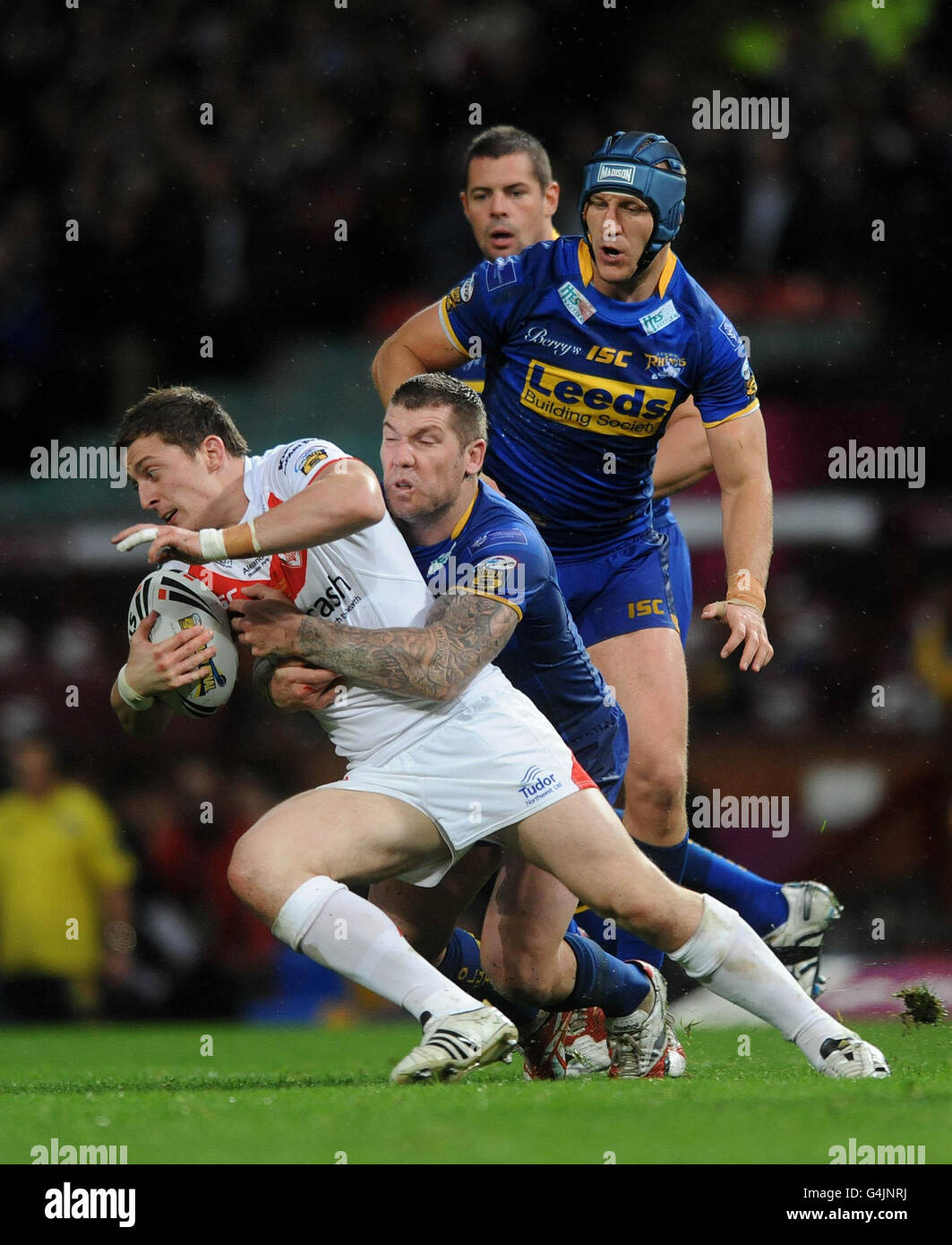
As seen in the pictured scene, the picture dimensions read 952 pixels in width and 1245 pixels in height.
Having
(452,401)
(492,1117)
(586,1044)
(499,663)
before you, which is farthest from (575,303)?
(492,1117)

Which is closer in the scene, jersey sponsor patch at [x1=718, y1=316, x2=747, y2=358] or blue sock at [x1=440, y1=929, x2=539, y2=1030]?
blue sock at [x1=440, y1=929, x2=539, y2=1030]

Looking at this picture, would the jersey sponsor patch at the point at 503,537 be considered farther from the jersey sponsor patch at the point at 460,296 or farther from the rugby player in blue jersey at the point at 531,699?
the jersey sponsor patch at the point at 460,296

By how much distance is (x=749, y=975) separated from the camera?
4555 mm

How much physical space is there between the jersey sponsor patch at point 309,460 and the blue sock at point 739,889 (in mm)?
2165

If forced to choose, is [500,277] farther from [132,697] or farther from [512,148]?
[132,697]

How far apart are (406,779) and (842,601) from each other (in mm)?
6674

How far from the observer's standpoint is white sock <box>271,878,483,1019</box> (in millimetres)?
4250

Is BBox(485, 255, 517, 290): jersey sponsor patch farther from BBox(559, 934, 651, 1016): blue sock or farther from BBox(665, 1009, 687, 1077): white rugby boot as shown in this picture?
BBox(665, 1009, 687, 1077): white rugby boot

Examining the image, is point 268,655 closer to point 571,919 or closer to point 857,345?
point 571,919

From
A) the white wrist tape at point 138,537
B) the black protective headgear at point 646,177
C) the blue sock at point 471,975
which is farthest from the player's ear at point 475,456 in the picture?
the blue sock at point 471,975

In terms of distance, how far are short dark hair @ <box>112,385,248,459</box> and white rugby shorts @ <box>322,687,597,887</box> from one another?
1.01 metres

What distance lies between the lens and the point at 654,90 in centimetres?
1205

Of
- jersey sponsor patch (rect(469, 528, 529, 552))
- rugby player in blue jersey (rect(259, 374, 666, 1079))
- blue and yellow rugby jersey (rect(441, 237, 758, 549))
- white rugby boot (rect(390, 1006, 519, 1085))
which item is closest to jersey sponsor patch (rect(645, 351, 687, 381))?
blue and yellow rugby jersey (rect(441, 237, 758, 549))
